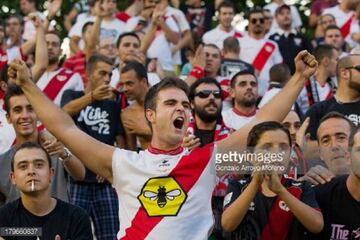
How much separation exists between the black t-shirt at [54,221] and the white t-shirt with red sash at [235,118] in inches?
117

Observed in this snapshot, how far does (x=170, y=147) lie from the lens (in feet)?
23.0

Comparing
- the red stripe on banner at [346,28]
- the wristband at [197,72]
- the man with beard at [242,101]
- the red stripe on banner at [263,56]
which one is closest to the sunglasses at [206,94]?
the man with beard at [242,101]

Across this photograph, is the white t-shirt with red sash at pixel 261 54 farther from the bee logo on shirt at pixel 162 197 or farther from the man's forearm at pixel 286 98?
the bee logo on shirt at pixel 162 197

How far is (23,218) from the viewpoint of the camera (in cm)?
781

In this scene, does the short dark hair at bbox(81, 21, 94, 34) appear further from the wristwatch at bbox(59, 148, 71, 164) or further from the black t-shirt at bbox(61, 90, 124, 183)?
the wristwatch at bbox(59, 148, 71, 164)

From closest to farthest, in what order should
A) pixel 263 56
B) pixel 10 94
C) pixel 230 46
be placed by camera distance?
1. pixel 10 94
2. pixel 230 46
3. pixel 263 56

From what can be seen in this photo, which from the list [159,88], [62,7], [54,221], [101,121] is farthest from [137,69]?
[62,7]

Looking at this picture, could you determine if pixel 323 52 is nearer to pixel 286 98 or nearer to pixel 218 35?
pixel 218 35

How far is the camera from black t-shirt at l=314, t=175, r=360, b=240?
708 centimetres

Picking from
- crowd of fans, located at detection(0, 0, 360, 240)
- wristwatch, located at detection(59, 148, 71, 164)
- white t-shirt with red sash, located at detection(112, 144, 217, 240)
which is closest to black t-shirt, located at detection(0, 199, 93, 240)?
crowd of fans, located at detection(0, 0, 360, 240)

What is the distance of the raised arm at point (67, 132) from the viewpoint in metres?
6.88

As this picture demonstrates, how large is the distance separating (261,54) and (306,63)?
8009mm

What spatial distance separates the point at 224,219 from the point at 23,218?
161cm

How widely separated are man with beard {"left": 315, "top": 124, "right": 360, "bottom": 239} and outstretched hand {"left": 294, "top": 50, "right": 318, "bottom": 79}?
0.66m
